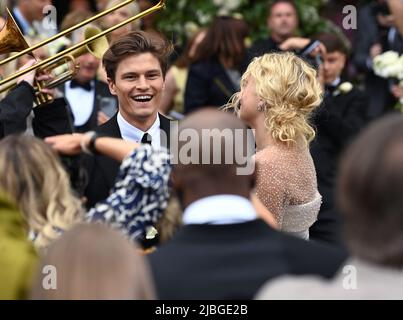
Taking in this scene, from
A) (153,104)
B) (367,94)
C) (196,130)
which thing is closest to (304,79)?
(153,104)

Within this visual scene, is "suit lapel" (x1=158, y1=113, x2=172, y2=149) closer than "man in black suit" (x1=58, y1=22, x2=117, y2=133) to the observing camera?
Yes

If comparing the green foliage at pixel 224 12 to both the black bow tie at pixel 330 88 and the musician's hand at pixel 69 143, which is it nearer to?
the black bow tie at pixel 330 88

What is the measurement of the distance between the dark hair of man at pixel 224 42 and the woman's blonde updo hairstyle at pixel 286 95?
12.2 feet

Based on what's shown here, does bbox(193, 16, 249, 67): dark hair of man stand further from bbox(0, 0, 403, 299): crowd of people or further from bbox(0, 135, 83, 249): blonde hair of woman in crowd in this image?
bbox(0, 135, 83, 249): blonde hair of woman in crowd

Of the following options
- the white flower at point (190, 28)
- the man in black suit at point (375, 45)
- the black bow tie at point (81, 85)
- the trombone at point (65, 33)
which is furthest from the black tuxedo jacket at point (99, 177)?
the white flower at point (190, 28)

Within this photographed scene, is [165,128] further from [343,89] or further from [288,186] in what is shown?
[343,89]

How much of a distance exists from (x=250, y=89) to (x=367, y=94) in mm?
3863

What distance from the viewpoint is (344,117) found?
8078 millimetres

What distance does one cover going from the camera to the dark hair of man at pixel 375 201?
9.34 feet

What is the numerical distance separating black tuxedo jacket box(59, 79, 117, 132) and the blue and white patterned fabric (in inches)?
150

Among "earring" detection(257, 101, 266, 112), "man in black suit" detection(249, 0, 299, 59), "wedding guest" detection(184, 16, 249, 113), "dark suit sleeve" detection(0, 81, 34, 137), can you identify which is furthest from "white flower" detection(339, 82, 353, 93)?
"earring" detection(257, 101, 266, 112)

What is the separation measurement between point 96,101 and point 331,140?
1658 millimetres

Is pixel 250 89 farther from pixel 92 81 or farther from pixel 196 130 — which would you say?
pixel 92 81

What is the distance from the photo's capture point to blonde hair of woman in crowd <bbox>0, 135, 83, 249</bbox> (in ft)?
12.5
